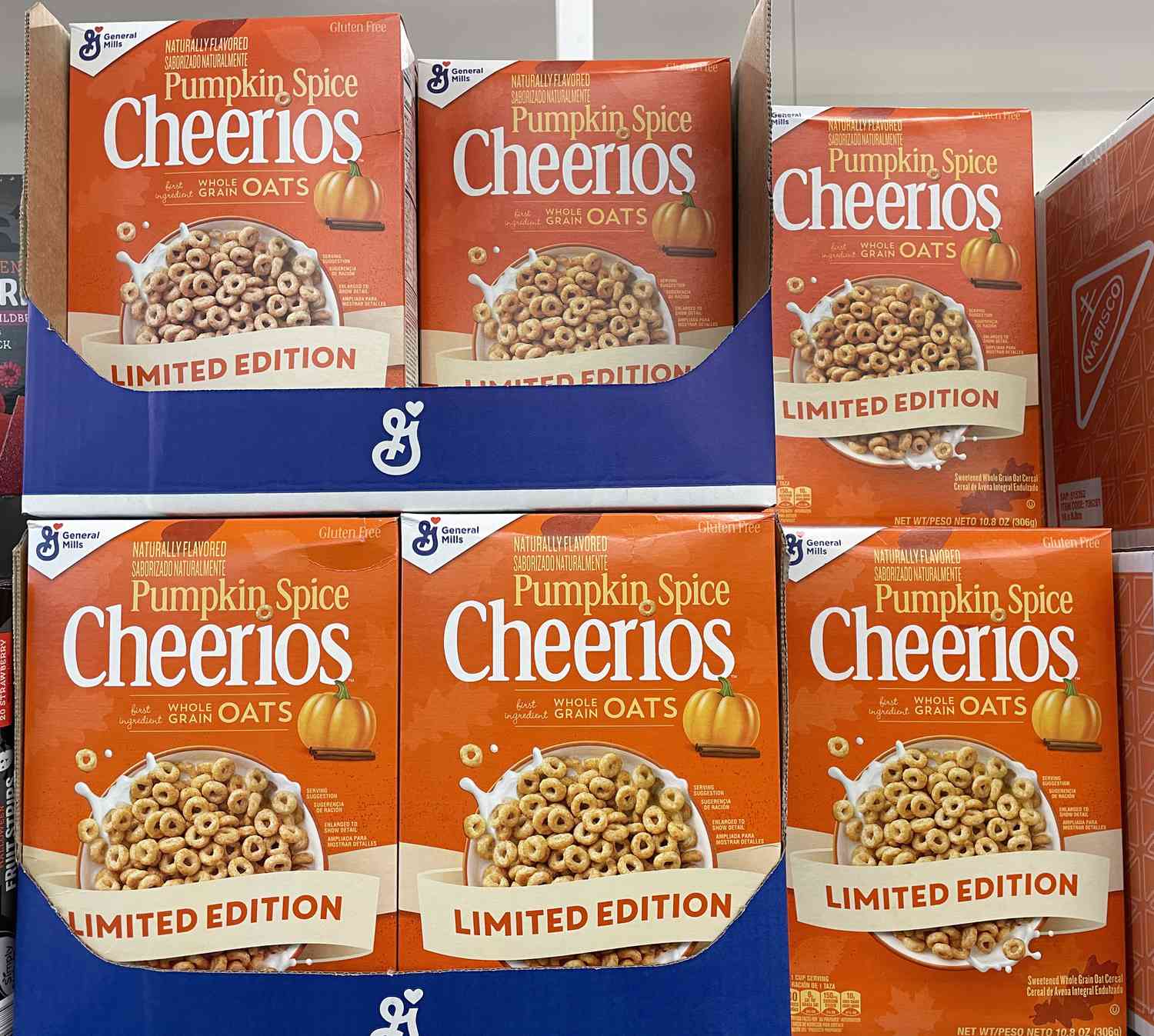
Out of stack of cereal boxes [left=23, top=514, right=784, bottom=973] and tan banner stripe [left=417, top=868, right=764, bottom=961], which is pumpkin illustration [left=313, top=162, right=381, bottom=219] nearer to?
stack of cereal boxes [left=23, top=514, right=784, bottom=973]

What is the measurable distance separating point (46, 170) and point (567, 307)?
1.41 ft

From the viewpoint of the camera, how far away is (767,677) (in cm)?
74

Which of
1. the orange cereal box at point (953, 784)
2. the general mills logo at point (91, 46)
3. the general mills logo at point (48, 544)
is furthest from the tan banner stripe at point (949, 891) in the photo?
the general mills logo at point (91, 46)

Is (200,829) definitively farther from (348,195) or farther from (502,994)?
(348,195)

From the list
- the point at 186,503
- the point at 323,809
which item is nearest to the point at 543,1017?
the point at 323,809

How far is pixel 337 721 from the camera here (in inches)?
29.0

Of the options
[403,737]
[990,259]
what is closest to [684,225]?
[990,259]

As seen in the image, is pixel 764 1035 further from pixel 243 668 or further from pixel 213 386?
pixel 213 386

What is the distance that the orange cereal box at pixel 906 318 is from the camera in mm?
977

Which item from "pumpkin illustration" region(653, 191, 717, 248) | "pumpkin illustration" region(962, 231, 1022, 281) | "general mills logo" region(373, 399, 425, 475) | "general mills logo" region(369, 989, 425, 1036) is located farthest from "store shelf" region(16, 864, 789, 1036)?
"pumpkin illustration" region(962, 231, 1022, 281)

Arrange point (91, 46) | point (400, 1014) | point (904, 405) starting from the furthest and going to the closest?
1. point (904, 405)
2. point (91, 46)
3. point (400, 1014)

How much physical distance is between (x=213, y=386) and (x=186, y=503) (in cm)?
10

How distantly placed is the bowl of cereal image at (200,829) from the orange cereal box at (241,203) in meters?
0.31

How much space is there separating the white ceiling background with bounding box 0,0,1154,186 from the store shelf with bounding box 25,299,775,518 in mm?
1046
